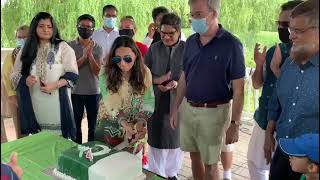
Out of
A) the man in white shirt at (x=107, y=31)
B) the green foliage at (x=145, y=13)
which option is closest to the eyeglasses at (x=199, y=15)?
the man in white shirt at (x=107, y=31)

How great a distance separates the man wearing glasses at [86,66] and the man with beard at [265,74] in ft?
5.03

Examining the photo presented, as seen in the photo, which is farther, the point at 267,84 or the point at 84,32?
the point at 84,32

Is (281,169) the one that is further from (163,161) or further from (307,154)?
(163,161)

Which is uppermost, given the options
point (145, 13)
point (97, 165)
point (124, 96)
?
point (145, 13)

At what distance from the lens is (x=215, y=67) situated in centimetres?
216

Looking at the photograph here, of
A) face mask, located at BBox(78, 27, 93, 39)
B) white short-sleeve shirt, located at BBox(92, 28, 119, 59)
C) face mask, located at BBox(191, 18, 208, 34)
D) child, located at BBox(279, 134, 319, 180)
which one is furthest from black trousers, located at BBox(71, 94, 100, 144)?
child, located at BBox(279, 134, 319, 180)

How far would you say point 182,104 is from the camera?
2.44 meters

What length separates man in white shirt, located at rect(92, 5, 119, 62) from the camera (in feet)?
12.2

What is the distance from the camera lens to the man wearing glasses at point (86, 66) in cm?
317

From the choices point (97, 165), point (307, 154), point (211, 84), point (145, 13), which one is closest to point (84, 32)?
point (211, 84)

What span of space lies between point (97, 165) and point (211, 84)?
1.03 meters

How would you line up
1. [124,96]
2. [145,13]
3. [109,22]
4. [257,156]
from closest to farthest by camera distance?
[124,96]
[257,156]
[109,22]
[145,13]

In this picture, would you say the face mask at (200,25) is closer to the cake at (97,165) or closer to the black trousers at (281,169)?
the black trousers at (281,169)

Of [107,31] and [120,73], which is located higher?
[107,31]
